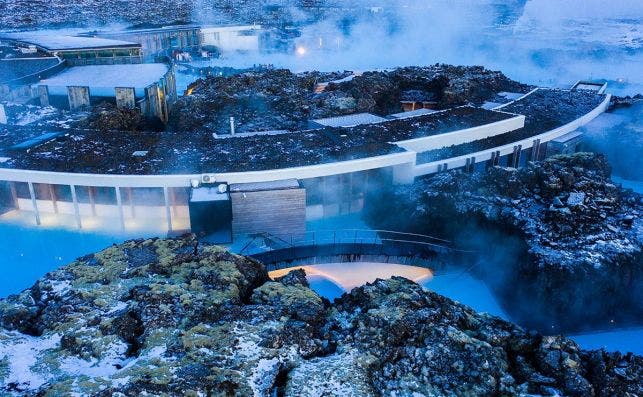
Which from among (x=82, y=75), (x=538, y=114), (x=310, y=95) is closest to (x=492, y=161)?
(x=538, y=114)

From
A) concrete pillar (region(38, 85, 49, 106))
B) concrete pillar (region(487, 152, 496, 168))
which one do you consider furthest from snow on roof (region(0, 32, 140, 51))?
concrete pillar (region(487, 152, 496, 168))

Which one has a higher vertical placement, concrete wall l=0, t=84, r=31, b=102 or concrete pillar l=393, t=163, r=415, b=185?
concrete wall l=0, t=84, r=31, b=102

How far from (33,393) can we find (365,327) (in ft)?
17.8

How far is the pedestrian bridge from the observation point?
50.3 feet

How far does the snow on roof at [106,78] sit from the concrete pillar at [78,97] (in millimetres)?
439

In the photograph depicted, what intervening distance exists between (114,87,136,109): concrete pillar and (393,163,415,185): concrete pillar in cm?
1453

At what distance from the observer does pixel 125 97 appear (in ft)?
83.3

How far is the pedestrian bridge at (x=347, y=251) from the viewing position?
50.3 ft

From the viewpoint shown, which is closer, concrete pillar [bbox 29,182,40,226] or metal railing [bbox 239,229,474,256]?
metal railing [bbox 239,229,474,256]

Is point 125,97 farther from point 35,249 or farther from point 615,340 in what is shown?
point 615,340

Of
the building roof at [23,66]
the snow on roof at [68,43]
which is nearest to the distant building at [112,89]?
the building roof at [23,66]

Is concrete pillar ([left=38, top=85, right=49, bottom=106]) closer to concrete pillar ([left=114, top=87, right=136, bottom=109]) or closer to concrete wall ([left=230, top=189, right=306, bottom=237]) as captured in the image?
concrete pillar ([left=114, top=87, right=136, bottom=109])

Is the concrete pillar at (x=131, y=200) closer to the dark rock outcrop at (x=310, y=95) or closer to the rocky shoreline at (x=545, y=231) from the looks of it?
the dark rock outcrop at (x=310, y=95)

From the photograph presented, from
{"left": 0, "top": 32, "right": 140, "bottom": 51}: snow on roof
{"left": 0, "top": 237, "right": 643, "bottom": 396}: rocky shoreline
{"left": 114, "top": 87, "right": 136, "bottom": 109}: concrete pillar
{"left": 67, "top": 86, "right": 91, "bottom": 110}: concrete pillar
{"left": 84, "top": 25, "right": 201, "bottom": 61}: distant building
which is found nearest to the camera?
{"left": 0, "top": 237, "right": 643, "bottom": 396}: rocky shoreline
